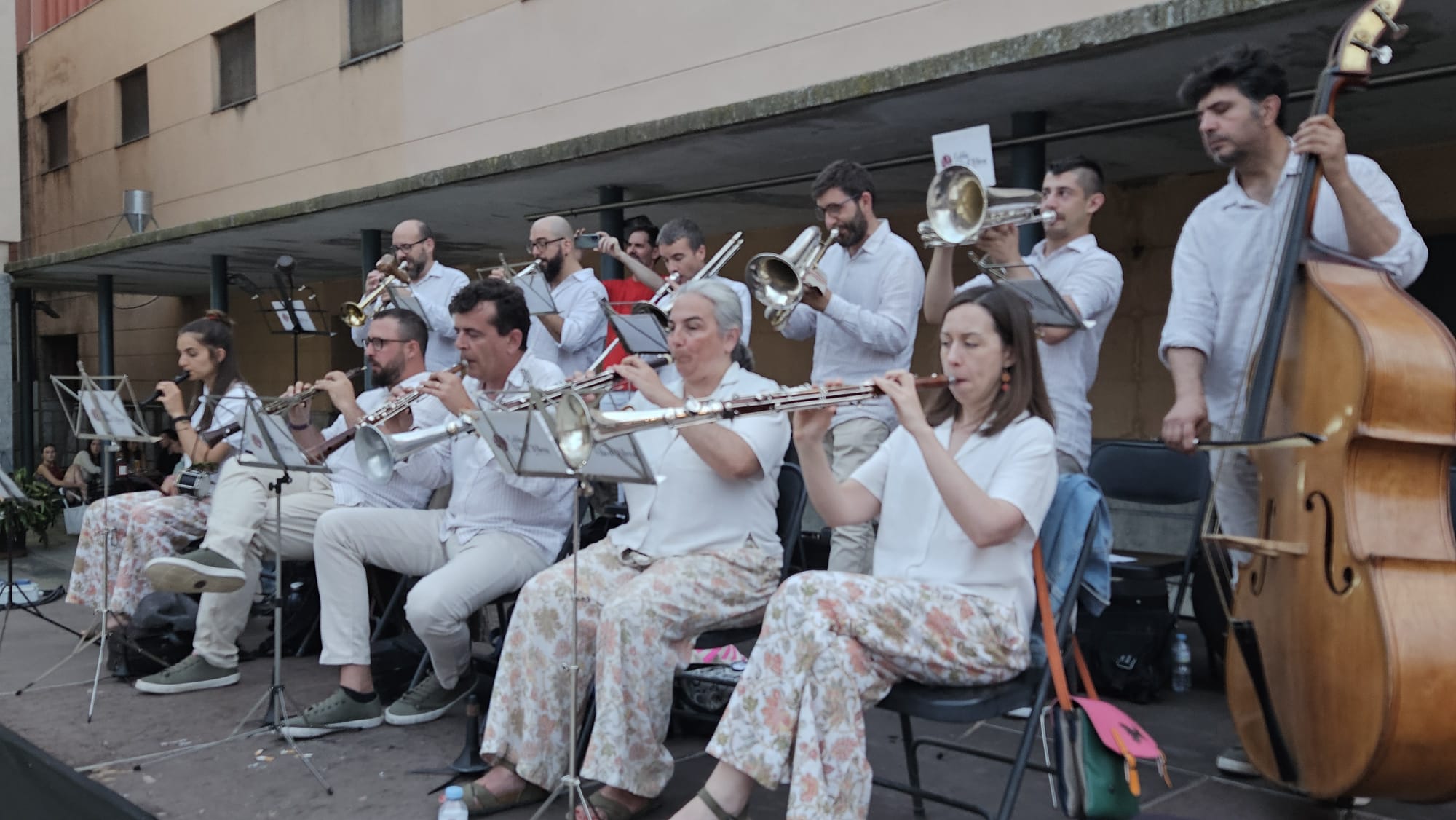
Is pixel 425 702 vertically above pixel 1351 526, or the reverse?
pixel 1351 526

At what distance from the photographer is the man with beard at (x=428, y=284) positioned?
5.82 meters

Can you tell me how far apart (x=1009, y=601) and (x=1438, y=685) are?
2.75 ft

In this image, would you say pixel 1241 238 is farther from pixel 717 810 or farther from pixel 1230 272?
pixel 717 810

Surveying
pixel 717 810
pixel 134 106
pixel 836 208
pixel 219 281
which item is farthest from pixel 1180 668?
pixel 134 106

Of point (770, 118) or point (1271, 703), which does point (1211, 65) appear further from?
point (770, 118)

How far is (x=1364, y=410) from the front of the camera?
7.87 ft

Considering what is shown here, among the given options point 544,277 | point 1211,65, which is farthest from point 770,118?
point 1211,65

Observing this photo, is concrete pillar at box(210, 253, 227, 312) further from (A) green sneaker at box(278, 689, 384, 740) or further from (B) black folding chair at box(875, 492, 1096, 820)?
(B) black folding chair at box(875, 492, 1096, 820)

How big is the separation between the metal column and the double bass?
1456cm

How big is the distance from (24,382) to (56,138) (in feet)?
14.1

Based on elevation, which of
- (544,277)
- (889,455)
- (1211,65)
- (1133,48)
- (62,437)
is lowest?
(62,437)

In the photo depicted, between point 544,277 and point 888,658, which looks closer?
point 888,658

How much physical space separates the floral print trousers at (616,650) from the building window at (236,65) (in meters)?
11.6

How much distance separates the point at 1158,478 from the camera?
15.2 feet
